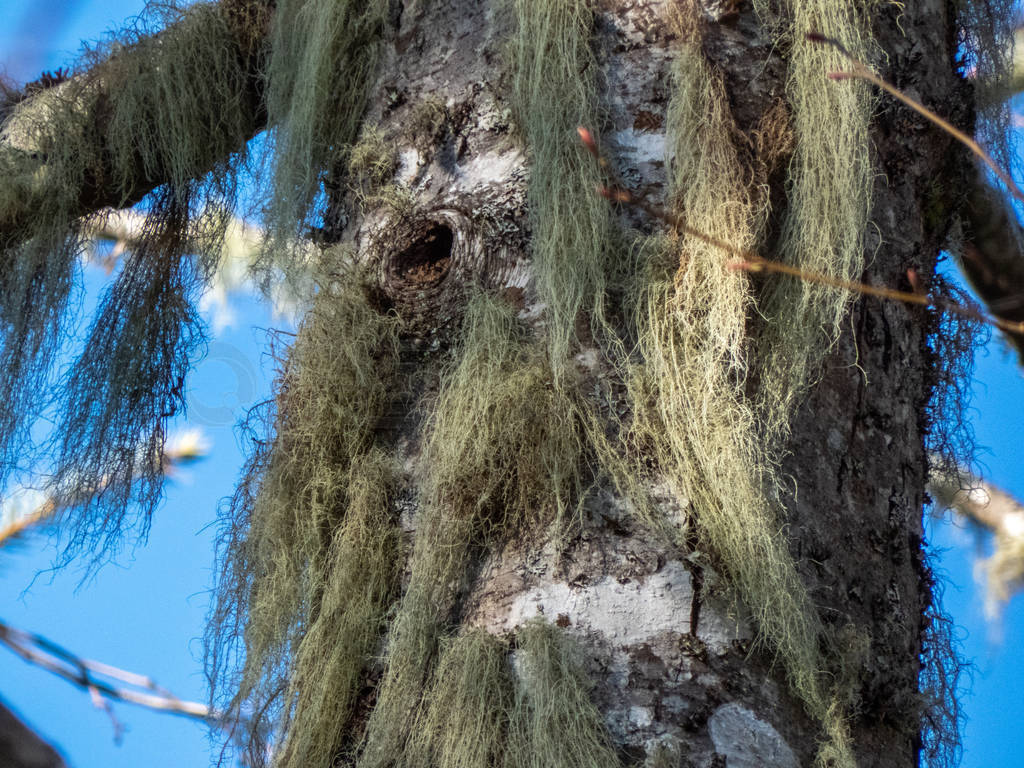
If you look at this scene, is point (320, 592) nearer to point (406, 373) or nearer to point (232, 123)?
point (406, 373)

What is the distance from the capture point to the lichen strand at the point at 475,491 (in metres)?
1.30

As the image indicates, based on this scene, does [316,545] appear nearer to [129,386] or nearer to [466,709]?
[466,709]

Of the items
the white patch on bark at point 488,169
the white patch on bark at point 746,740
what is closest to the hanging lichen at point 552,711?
the white patch on bark at point 746,740

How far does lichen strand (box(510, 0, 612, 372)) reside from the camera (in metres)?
1.35

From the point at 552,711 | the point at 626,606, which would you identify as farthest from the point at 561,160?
the point at 552,711

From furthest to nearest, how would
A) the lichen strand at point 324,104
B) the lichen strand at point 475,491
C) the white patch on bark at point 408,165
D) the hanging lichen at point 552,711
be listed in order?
the lichen strand at point 324,104
the white patch on bark at point 408,165
the lichen strand at point 475,491
the hanging lichen at point 552,711

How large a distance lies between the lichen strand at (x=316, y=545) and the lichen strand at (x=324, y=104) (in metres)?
0.23

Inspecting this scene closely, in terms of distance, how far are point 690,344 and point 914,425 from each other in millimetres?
423

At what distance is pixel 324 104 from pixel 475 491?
0.73 m

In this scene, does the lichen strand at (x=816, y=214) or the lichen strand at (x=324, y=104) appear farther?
the lichen strand at (x=324, y=104)

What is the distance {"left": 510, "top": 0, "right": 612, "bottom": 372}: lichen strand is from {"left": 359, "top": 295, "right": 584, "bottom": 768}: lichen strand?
7 centimetres

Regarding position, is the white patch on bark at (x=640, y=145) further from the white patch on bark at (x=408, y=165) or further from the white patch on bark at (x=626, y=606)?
the white patch on bark at (x=626, y=606)

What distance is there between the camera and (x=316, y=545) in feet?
4.83

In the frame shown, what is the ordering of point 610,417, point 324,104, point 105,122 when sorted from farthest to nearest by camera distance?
point 105,122
point 324,104
point 610,417
